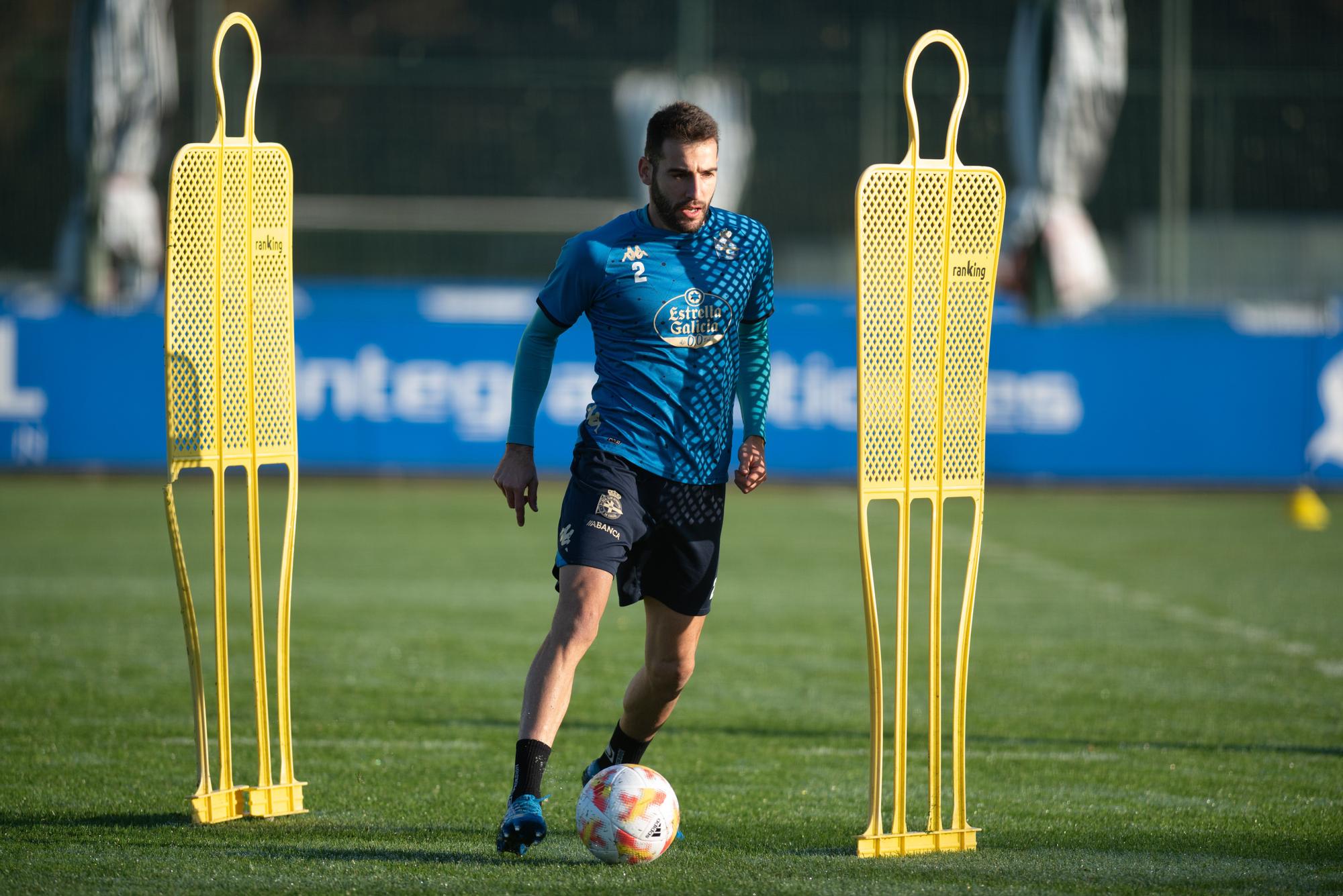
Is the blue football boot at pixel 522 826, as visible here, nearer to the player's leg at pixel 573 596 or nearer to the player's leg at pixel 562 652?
the player's leg at pixel 573 596

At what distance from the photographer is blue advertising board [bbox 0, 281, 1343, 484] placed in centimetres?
1698

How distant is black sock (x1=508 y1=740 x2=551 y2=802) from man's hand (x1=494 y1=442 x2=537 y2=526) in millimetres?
648

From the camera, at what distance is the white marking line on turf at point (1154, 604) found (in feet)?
28.7

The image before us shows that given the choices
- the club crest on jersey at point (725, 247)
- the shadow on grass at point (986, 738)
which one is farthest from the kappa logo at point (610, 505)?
the shadow on grass at point (986, 738)

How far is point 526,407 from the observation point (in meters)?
4.85

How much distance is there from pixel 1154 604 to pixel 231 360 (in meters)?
7.06

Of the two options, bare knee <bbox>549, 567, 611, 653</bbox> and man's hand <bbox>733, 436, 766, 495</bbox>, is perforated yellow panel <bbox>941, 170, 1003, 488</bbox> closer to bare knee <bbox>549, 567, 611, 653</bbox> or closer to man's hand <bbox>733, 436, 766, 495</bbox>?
man's hand <bbox>733, 436, 766, 495</bbox>

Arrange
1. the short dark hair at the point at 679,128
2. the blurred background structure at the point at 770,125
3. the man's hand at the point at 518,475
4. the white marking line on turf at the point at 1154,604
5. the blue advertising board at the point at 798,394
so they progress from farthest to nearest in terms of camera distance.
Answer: the blurred background structure at the point at 770,125 < the blue advertising board at the point at 798,394 < the white marking line on turf at the point at 1154,604 < the man's hand at the point at 518,475 < the short dark hair at the point at 679,128

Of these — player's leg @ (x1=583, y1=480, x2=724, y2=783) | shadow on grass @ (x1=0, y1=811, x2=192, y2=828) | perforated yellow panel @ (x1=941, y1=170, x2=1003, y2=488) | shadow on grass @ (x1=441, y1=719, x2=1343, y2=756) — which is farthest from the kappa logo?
shadow on grass @ (x1=441, y1=719, x2=1343, y2=756)

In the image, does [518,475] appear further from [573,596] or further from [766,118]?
[766,118]

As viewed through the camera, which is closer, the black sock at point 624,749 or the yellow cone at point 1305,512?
the black sock at point 624,749

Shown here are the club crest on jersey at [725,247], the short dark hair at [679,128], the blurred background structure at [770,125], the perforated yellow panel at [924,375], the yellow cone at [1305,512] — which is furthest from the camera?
the blurred background structure at [770,125]

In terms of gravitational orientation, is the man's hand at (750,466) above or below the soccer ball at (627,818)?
above

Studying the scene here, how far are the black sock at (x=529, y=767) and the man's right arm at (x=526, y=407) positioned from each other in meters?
0.66
